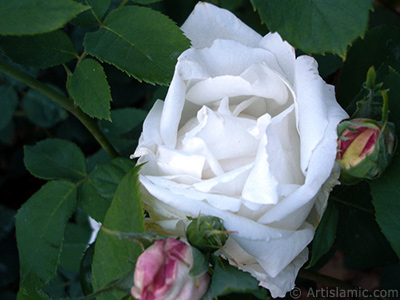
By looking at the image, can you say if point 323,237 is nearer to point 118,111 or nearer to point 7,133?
point 118,111

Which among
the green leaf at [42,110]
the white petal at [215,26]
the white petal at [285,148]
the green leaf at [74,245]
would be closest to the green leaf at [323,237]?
the white petal at [285,148]

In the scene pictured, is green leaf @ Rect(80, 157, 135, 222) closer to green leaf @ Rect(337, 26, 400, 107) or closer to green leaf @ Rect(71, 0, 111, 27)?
green leaf @ Rect(71, 0, 111, 27)

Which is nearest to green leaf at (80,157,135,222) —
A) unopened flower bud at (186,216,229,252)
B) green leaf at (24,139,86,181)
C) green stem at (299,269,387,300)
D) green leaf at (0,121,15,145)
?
green leaf at (24,139,86,181)

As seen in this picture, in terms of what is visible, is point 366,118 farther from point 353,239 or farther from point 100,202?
point 100,202

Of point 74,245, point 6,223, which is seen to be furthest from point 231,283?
point 6,223

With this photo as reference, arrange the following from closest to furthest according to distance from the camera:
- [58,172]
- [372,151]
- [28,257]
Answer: [372,151], [28,257], [58,172]

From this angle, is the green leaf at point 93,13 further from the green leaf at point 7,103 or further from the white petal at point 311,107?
the green leaf at point 7,103

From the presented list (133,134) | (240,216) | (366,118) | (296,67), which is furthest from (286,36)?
(133,134)
